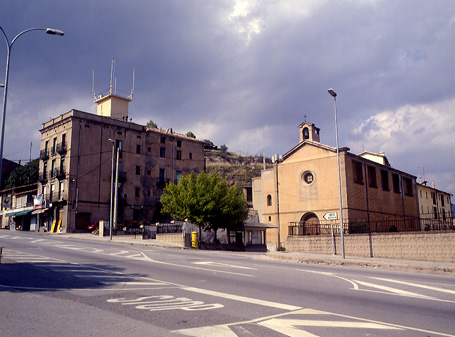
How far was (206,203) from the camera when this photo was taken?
34.4 m

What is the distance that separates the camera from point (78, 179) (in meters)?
48.2

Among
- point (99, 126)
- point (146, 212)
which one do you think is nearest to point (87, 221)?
point (146, 212)

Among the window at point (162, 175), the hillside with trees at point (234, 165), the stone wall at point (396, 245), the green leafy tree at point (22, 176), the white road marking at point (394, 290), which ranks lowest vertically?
the white road marking at point (394, 290)

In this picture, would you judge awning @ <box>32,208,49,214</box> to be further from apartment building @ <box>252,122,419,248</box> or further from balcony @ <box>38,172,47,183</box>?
apartment building @ <box>252,122,419,248</box>

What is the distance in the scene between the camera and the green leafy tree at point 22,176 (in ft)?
221

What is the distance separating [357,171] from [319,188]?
4.53 metres

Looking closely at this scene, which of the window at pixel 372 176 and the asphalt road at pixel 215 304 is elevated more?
the window at pixel 372 176

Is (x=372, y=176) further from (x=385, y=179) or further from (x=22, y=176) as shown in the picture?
(x=22, y=176)

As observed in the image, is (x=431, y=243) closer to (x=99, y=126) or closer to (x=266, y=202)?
(x=266, y=202)

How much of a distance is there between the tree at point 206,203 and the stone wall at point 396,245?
30.5 ft

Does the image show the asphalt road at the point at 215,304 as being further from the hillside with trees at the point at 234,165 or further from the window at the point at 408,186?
the hillside with trees at the point at 234,165

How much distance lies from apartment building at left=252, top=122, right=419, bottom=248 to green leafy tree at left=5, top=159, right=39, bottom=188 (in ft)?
140

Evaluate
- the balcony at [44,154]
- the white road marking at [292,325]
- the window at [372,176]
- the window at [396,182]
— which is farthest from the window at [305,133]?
the white road marking at [292,325]

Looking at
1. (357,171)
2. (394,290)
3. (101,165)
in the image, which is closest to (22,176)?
(101,165)
